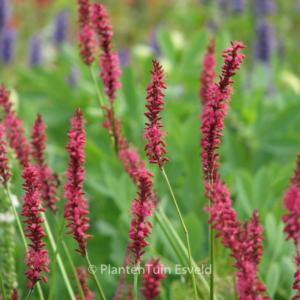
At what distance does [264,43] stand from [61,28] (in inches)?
46.3

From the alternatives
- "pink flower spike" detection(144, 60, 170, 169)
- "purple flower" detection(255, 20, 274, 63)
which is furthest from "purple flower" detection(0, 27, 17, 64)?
"pink flower spike" detection(144, 60, 170, 169)

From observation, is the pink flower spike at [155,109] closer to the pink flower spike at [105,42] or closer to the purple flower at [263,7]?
the pink flower spike at [105,42]

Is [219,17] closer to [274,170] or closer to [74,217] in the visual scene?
[274,170]

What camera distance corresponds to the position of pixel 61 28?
151 inches

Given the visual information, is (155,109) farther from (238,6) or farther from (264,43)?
(238,6)

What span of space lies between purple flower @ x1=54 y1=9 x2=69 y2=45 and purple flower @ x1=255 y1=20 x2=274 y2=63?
1.11m

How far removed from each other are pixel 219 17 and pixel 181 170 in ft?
7.80

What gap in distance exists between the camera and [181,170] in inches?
73.7

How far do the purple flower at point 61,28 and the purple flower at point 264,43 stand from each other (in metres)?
1.11

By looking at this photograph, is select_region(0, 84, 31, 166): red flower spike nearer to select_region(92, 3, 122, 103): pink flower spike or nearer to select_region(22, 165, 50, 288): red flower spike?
select_region(92, 3, 122, 103): pink flower spike

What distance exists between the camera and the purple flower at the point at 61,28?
3.80 m

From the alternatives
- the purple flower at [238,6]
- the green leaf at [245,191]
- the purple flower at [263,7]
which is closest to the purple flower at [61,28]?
the purple flower at [238,6]

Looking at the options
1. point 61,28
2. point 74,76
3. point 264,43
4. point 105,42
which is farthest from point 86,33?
point 61,28

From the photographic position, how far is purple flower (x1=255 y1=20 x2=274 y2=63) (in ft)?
11.1
